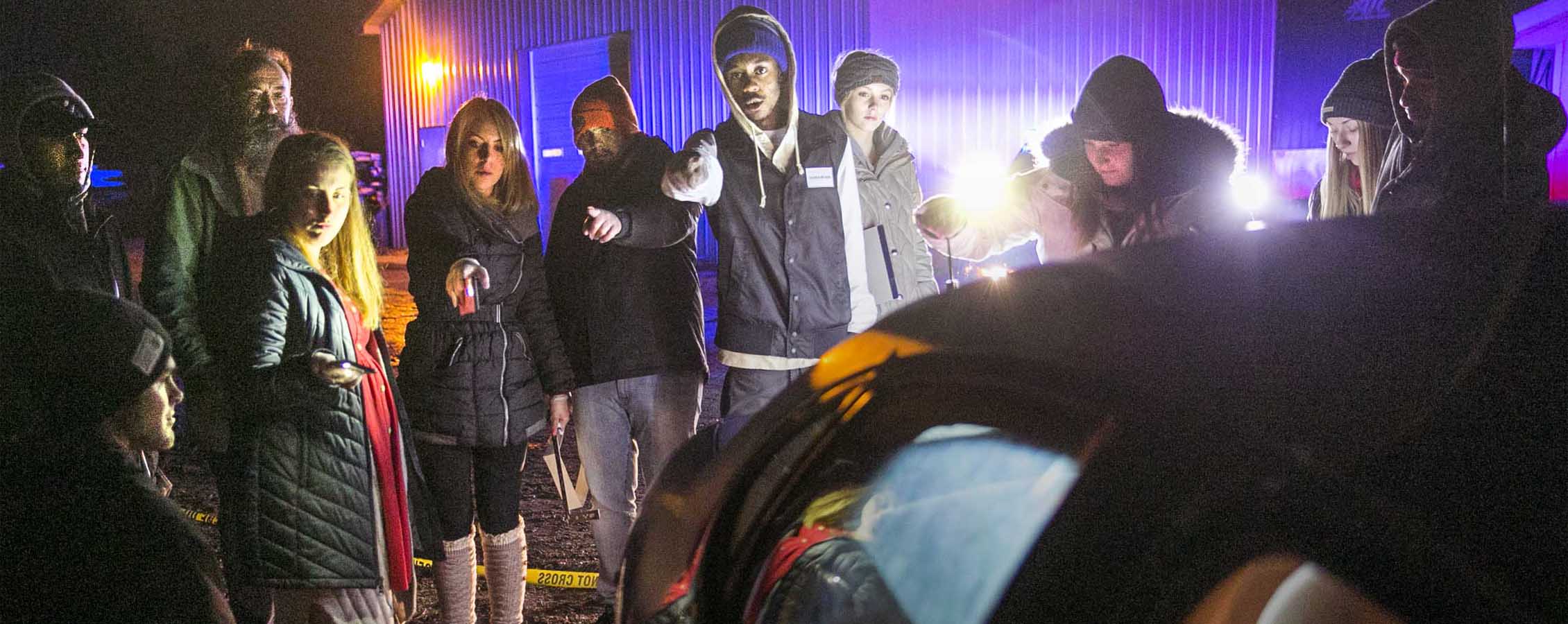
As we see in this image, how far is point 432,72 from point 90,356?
73.2ft

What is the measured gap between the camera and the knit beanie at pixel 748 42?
3.82 m

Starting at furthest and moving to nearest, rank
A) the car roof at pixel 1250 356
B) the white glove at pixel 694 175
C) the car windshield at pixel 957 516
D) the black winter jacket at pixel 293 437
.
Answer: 1. the white glove at pixel 694 175
2. the black winter jacket at pixel 293 437
3. the car windshield at pixel 957 516
4. the car roof at pixel 1250 356

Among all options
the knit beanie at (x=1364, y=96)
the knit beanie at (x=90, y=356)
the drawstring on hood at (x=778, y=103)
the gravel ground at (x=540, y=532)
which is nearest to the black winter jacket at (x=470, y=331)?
the gravel ground at (x=540, y=532)

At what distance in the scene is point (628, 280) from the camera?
3.68m

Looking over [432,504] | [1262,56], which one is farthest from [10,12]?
[432,504]

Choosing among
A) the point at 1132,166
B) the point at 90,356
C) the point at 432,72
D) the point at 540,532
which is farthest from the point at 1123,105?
the point at 432,72

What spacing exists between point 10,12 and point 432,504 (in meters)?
41.2

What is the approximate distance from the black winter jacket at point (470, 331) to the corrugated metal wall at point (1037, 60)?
10633mm

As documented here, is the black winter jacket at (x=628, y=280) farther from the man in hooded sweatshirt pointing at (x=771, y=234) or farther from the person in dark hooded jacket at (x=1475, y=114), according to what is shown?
the person in dark hooded jacket at (x=1475, y=114)

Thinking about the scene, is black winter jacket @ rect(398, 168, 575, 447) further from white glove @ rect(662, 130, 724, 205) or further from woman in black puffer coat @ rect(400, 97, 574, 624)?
white glove @ rect(662, 130, 724, 205)

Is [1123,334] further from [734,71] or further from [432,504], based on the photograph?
[734,71]

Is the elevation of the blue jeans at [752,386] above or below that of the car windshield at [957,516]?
below

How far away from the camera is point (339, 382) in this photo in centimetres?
265

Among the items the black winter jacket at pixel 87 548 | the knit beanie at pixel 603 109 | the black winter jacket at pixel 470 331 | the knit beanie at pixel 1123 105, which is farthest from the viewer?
the knit beanie at pixel 603 109
